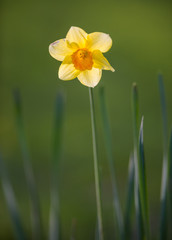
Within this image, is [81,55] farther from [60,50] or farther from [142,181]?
[142,181]

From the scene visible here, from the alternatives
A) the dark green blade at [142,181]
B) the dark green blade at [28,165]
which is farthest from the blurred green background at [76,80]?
the dark green blade at [142,181]

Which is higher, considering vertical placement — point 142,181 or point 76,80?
point 76,80

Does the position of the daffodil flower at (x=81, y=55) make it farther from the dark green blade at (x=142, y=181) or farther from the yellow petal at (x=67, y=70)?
the dark green blade at (x=142, y=181)

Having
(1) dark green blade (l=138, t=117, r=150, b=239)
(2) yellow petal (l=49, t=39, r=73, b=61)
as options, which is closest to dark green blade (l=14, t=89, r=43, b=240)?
(2) yellow petal (l=49, t=39, r=73, b=61)

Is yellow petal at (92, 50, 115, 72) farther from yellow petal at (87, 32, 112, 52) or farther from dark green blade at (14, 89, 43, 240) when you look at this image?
dark green blade at (14, 89, 43, 240)

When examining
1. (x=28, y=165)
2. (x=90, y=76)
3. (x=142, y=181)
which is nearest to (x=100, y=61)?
(x=90, y=76)

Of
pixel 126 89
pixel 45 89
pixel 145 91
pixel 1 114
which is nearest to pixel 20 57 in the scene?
pixel 45 89
